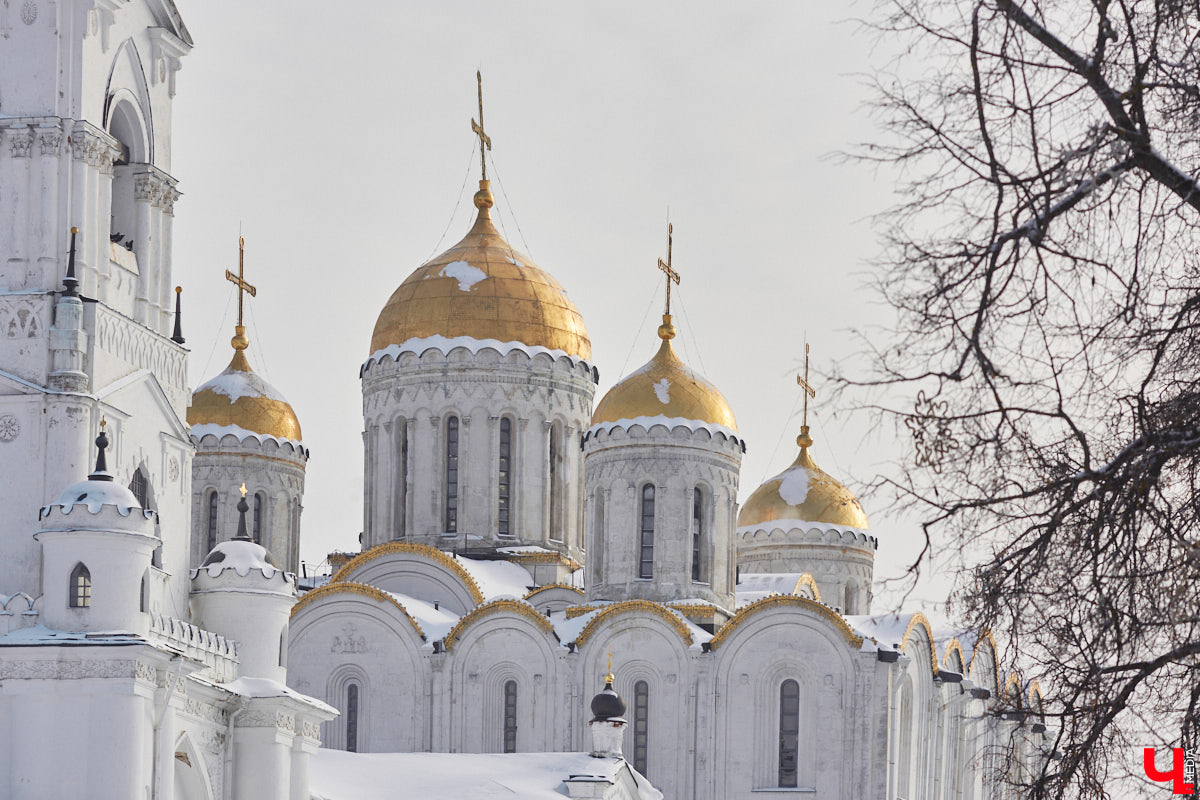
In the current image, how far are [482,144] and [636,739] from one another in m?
12.8

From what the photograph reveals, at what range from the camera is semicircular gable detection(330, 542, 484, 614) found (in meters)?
34.2

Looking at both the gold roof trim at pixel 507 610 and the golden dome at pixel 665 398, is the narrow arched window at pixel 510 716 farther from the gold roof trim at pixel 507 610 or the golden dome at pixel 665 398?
the golden dome at pixel 665 398

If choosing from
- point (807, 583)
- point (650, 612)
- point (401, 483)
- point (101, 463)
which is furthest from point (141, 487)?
point (807, 583)

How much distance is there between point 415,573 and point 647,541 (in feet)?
14.4

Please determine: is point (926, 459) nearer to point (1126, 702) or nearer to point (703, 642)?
point (1126, 702)

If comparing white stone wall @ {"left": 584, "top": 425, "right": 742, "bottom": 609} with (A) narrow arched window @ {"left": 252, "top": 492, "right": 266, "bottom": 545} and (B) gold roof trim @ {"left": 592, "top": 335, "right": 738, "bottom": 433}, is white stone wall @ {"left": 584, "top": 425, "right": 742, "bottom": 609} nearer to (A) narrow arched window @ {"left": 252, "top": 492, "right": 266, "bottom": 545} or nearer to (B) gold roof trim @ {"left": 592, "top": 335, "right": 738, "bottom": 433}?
(B) gold roof trim @ {"left": 592, "top": 335, "right": 738, "bottom": 433}

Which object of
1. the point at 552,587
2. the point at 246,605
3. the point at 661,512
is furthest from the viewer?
the point at 552,587

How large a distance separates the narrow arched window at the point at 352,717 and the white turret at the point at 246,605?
30.4 ft

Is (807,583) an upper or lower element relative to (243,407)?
lower

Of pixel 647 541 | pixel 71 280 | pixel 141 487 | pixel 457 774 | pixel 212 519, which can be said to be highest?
pixel 71 280

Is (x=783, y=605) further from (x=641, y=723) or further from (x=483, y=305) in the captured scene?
(x=483, y=305)

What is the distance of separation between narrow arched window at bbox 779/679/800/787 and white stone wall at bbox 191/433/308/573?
10.1 metres

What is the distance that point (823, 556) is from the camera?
133 feet

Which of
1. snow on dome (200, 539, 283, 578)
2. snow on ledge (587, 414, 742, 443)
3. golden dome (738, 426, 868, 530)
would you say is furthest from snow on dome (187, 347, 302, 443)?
snow on dome (200, 539, 283, 578)
